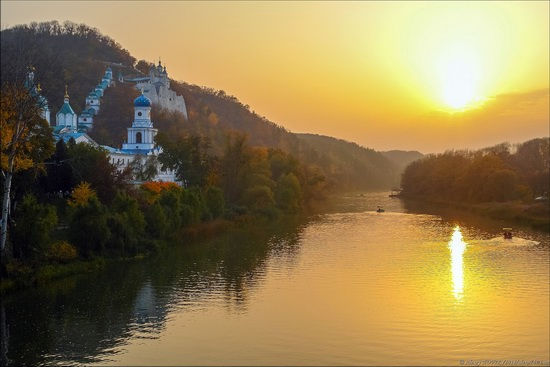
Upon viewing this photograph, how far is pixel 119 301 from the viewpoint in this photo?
24.3m

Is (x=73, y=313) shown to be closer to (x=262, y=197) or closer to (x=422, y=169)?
(x=262, y=197)

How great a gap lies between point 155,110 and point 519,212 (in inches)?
2135

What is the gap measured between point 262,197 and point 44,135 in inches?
1174

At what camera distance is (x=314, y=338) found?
65.5 ft

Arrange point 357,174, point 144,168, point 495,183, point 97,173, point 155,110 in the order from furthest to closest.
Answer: point 357,174 < point 155,110 < point 495,183 < point 144,168 < point 97,173

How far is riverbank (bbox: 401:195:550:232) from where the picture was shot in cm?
5010

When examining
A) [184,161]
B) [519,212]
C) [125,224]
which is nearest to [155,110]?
[184,161]

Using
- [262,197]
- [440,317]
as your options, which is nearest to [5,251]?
[440,317]

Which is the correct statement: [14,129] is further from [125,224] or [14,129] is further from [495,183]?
[495,183]

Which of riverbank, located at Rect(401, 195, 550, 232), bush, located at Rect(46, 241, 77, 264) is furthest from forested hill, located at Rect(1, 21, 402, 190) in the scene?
riverbank, located at Rect(401, 195, 550, 232)

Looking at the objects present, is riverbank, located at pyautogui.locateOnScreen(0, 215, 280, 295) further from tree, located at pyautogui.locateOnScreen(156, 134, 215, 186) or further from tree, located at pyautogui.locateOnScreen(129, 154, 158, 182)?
tree, located at pyautogui.locateOnScreen(129, 154, 158, 182)

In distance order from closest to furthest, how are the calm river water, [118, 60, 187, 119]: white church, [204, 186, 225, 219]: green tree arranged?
the calm river water < [204, 186, 225, 219]: green tree < [118, 60, 187, 119]: white church

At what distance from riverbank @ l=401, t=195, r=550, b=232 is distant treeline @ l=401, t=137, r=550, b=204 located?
9.24 ft

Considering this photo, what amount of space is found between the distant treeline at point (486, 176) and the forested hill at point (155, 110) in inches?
684
